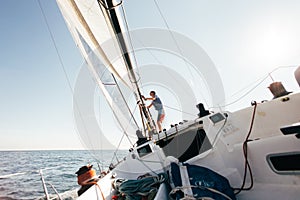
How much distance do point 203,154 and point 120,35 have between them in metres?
2.27

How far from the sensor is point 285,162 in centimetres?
182

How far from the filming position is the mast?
2.44 m

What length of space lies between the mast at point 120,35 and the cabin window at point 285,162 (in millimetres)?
2670

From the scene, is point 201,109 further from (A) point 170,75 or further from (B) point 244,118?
(A) point 170,75

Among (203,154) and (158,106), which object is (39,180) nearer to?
(158,106)

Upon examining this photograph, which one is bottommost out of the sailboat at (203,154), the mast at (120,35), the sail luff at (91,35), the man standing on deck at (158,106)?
the sailboat at (203,154)

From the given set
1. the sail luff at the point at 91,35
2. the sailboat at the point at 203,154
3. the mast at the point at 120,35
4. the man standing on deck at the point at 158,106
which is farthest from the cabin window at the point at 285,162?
the sail luff at the point at 91,35

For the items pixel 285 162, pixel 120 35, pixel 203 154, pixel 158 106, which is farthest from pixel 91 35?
pixel 285 162

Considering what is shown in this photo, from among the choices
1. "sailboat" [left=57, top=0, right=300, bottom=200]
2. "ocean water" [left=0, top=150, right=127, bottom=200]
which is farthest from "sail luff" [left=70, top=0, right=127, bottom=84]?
"ocean water" [left=0, top=150, right=127, bottom=200]

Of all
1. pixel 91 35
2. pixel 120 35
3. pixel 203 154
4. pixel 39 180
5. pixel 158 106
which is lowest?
pixel 203 154

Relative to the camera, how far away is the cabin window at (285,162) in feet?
5.75

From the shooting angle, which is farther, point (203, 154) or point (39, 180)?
point (39, 180)

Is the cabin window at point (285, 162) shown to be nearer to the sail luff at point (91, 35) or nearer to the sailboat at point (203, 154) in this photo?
the sailboat at point (203, 154)

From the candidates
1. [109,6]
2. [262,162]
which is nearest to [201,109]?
[262,162]
